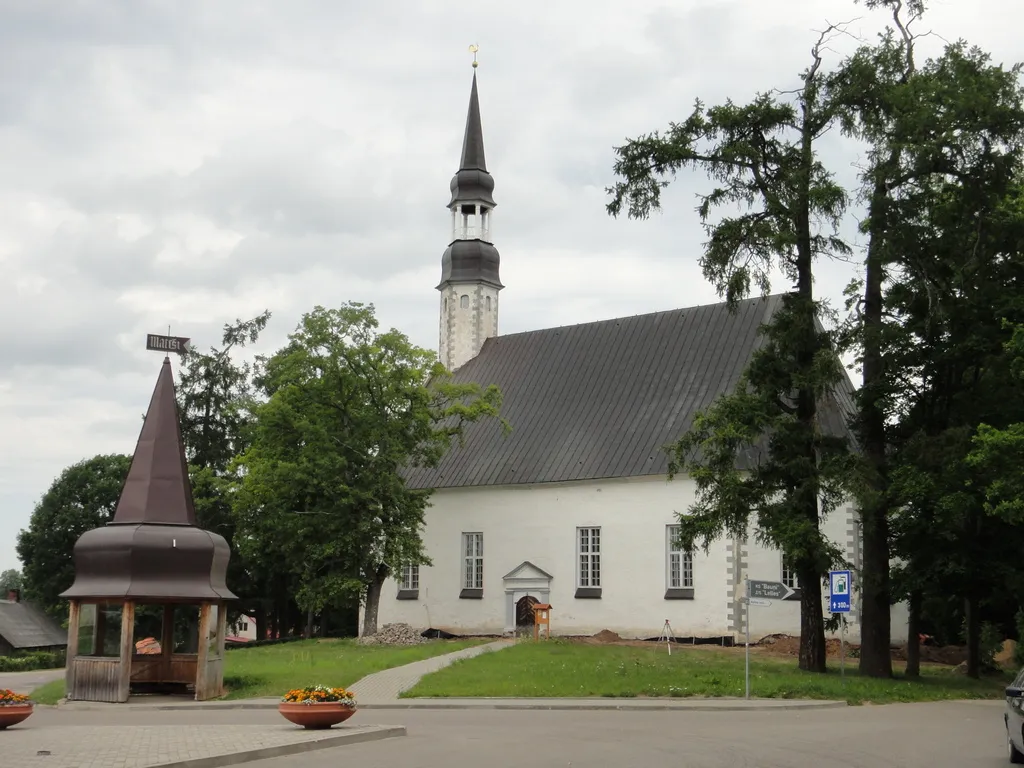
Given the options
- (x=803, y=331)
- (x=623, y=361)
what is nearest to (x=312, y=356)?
(x=623, y=361)

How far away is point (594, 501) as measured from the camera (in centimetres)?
4034

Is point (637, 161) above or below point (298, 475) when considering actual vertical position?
above

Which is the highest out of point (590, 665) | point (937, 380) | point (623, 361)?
point (623, 361)

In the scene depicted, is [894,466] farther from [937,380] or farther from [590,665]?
[590,665]

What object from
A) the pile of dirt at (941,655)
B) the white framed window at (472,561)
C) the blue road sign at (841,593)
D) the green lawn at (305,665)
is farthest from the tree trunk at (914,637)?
the white framed window at (472,561)

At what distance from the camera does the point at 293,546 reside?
40.3 m

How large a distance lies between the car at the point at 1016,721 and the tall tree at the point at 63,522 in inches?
1954

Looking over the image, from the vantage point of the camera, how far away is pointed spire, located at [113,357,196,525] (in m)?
25.1

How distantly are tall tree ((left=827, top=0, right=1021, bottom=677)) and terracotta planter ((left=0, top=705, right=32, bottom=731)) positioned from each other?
16.7 metres

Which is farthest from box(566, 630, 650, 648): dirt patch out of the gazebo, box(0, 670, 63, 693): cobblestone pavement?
box(0, 670, 63, 693): cobblestone pavement

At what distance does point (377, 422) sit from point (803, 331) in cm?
1604

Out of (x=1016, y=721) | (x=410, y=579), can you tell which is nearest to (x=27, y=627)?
(x=410, y=579)

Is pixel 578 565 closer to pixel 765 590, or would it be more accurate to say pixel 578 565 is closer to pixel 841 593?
pixel 841 593

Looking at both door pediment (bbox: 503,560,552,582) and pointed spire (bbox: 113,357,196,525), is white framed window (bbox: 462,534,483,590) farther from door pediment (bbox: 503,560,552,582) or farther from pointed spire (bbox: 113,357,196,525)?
pointed spire (bbox: 113,357,196,525)
